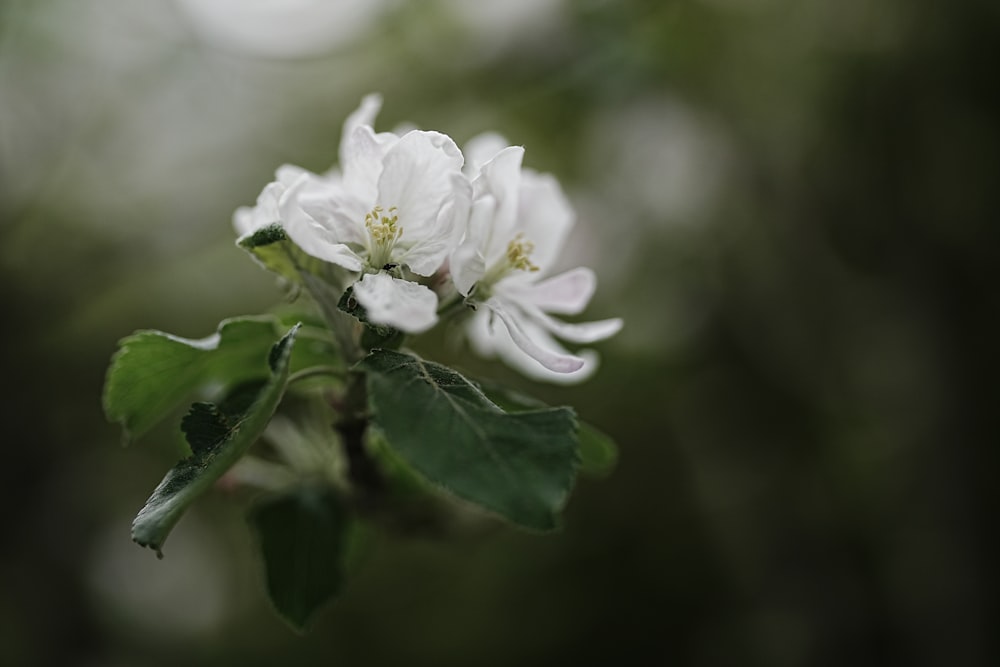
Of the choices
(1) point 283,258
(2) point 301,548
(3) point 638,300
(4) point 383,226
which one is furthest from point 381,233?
(3) point 638,300

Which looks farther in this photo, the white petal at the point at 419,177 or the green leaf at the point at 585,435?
the green leaf at the point at 585,435

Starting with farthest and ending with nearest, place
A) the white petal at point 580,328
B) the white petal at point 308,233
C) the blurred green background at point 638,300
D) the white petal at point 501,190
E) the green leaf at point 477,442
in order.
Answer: the blurred green background at point 638,300 → the white petal at point 580,328 → the white petal at point 501,190 → the white petal at point 308,233 → the green leaf at point 477,442

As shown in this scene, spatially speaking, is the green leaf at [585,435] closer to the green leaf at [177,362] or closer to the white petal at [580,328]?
the white petal at [580,328]

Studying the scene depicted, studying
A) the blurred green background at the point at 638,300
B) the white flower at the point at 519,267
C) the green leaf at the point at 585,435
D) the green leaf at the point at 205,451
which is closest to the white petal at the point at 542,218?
the white flower at the point at 519,267

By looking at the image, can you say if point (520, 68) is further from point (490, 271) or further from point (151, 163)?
point (490, 271)

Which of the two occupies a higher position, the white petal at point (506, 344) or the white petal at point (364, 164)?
the white petal at point (364, 164)

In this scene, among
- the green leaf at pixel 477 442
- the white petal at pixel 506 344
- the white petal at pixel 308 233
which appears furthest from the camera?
the white petal at pixel 506 344

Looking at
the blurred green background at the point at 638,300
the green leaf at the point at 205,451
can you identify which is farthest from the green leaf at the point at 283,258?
the blurred green background at the point at 638,300

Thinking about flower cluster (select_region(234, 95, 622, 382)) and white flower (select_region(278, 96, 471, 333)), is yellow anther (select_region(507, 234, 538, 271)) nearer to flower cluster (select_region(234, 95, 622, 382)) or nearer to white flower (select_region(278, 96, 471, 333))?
flower cluster (select_region(234, 95, 622, 382))
